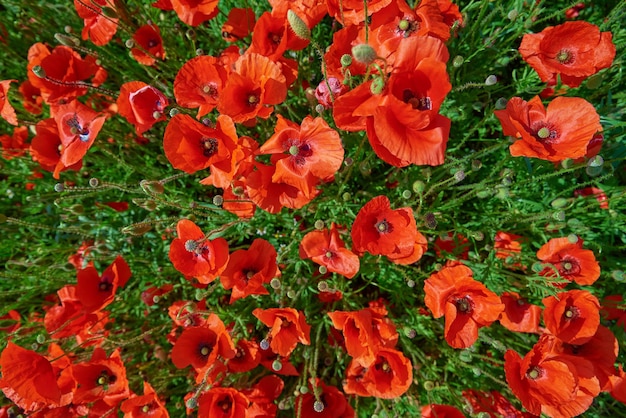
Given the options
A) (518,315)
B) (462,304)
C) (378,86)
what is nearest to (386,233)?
(462,304)

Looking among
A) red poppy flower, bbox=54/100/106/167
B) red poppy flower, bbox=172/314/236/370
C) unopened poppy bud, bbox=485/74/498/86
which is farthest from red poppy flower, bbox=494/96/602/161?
red poppy flower, bbox=54/100/106/167

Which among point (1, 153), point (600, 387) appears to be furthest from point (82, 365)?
point (600, 387)

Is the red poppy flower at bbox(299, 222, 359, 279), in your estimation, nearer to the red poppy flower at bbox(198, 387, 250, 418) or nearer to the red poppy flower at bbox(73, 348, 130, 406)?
the red poppy flower at bbox(198, 387, 250, 418)

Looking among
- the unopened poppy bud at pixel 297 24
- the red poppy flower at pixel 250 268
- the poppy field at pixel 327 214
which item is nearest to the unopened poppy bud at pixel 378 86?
the poppy field at pixel 327 214

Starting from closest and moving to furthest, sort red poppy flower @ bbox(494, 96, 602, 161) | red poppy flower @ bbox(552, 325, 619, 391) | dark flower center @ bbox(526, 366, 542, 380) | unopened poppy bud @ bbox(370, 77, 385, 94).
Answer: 1. unopened poppy bud @ bbox(370, 77, 385, 94)
2. red poppy flower @ bbox(494, 96, 602, 161)
3. dark flower center @ bbox(526, 366, 542, 380)
4. red poppy flower @ bbox(552, 325, 619, 391)

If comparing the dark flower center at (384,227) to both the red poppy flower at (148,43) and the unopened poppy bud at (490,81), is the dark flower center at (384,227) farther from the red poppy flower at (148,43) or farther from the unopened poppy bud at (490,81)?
the red poppy flower at (148,43)

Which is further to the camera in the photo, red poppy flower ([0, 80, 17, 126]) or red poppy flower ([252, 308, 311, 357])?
red poppy flower ([0, 80, 17, 126])
